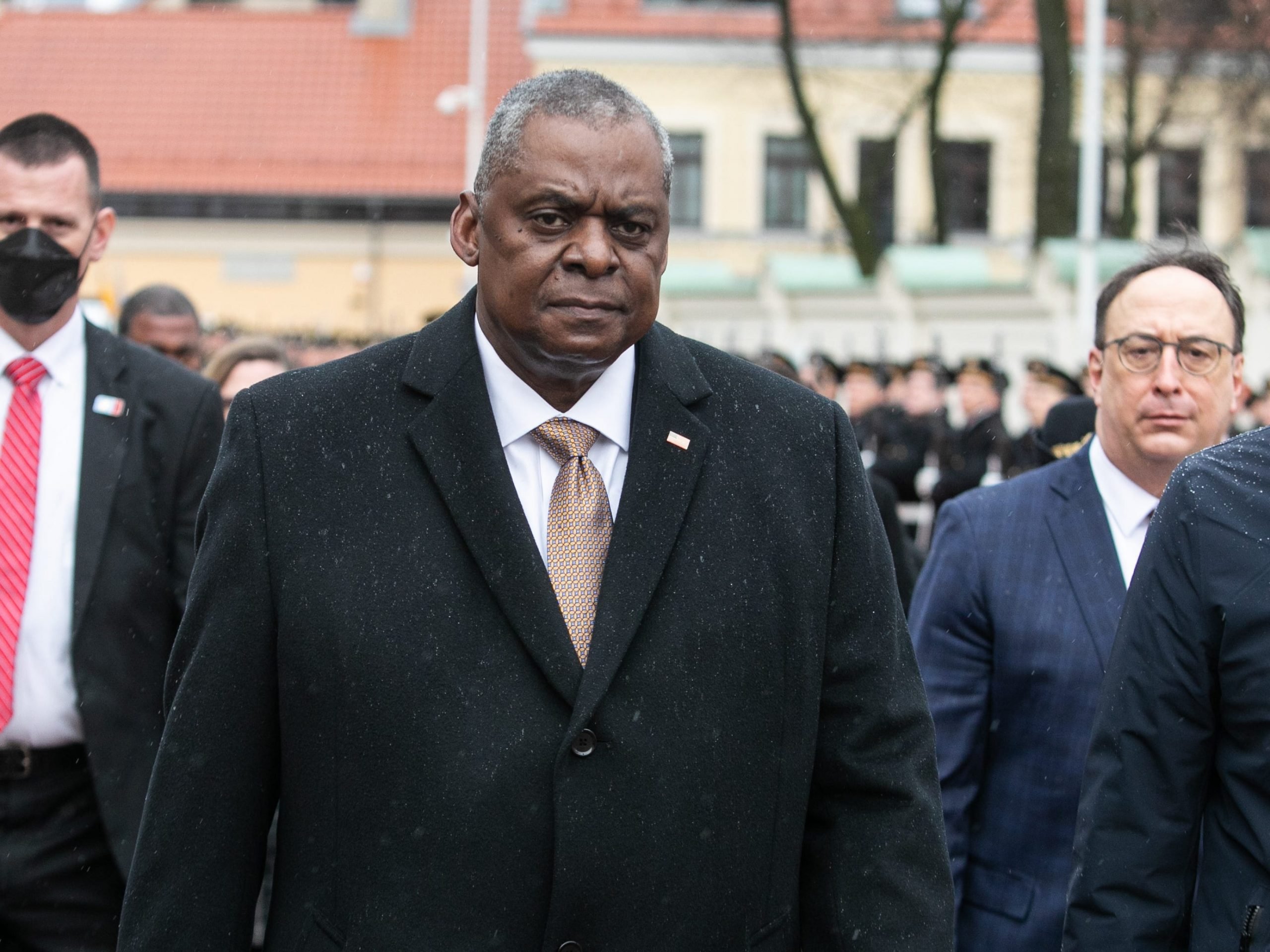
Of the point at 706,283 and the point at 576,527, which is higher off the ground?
the point at 576,527

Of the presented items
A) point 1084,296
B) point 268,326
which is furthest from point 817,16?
point 1084,296

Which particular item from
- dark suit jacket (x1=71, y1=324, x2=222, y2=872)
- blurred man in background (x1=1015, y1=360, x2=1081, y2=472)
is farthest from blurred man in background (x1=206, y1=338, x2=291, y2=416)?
blurred man in background (x1=1015, y1=360, x2=1081, y2=472)

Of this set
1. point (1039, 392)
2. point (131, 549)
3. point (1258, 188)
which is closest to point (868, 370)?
point (1039, 392)

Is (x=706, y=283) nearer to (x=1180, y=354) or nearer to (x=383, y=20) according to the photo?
(x=383, y=20)

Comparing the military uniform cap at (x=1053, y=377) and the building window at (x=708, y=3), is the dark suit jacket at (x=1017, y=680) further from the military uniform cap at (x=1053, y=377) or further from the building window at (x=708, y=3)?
the building window at (x=708, y=3)

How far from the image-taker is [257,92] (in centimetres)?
3884

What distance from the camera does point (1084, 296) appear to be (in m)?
20.0

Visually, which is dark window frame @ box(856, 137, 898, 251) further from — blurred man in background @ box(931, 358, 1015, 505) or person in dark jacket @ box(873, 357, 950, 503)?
person in dark jacket @ box(873, 357, 950, 503)

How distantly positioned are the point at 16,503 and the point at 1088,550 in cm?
250

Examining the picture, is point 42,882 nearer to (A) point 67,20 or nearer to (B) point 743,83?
(B) point 743,83

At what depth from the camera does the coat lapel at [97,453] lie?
433cm

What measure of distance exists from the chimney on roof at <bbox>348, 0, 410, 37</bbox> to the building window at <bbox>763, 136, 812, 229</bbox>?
904 centimetres

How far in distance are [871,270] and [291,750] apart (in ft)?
82.1

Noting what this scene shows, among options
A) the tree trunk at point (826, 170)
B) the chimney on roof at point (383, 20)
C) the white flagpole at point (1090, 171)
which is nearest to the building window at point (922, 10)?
the tree trunk at point (826, 170)
